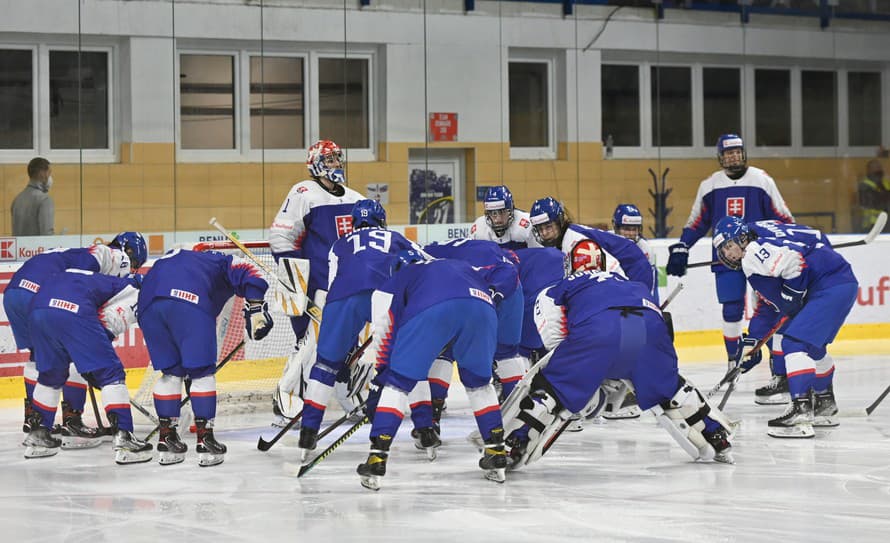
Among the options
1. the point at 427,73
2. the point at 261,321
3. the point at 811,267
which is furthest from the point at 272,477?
the point at 427,73

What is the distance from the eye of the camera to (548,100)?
10.4 meters

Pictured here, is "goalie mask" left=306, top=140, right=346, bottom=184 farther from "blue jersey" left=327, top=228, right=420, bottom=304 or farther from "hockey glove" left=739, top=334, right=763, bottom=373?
"hockey glove" left=739, top=334, right=763, bottom=373

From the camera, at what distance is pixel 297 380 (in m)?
6.45

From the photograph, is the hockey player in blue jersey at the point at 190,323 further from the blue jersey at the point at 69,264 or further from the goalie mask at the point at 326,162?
the goalie mask at the point at 326,162

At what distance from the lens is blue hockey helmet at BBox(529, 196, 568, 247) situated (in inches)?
226

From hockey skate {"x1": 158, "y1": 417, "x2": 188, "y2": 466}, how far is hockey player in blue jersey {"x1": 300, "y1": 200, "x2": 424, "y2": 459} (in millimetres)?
515

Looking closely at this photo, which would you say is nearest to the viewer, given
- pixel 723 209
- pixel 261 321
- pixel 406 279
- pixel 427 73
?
pixel 406 279

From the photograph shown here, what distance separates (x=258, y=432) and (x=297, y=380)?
300mm

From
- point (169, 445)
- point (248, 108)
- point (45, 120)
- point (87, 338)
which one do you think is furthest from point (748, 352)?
point (45, 120)

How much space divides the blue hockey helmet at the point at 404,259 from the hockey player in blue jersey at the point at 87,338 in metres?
1.25

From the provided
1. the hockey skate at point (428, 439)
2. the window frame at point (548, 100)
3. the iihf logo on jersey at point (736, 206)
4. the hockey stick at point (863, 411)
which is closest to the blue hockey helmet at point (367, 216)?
the hockey skate at point (428, 439)

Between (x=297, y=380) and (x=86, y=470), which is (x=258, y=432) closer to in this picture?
(x=297, y=380)

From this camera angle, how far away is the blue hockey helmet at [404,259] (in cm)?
505

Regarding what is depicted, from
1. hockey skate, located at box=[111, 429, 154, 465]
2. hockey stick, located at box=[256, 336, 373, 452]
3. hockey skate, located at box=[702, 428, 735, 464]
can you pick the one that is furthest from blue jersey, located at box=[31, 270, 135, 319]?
hockey skate, located at box=[702, 428, 735, 464]
